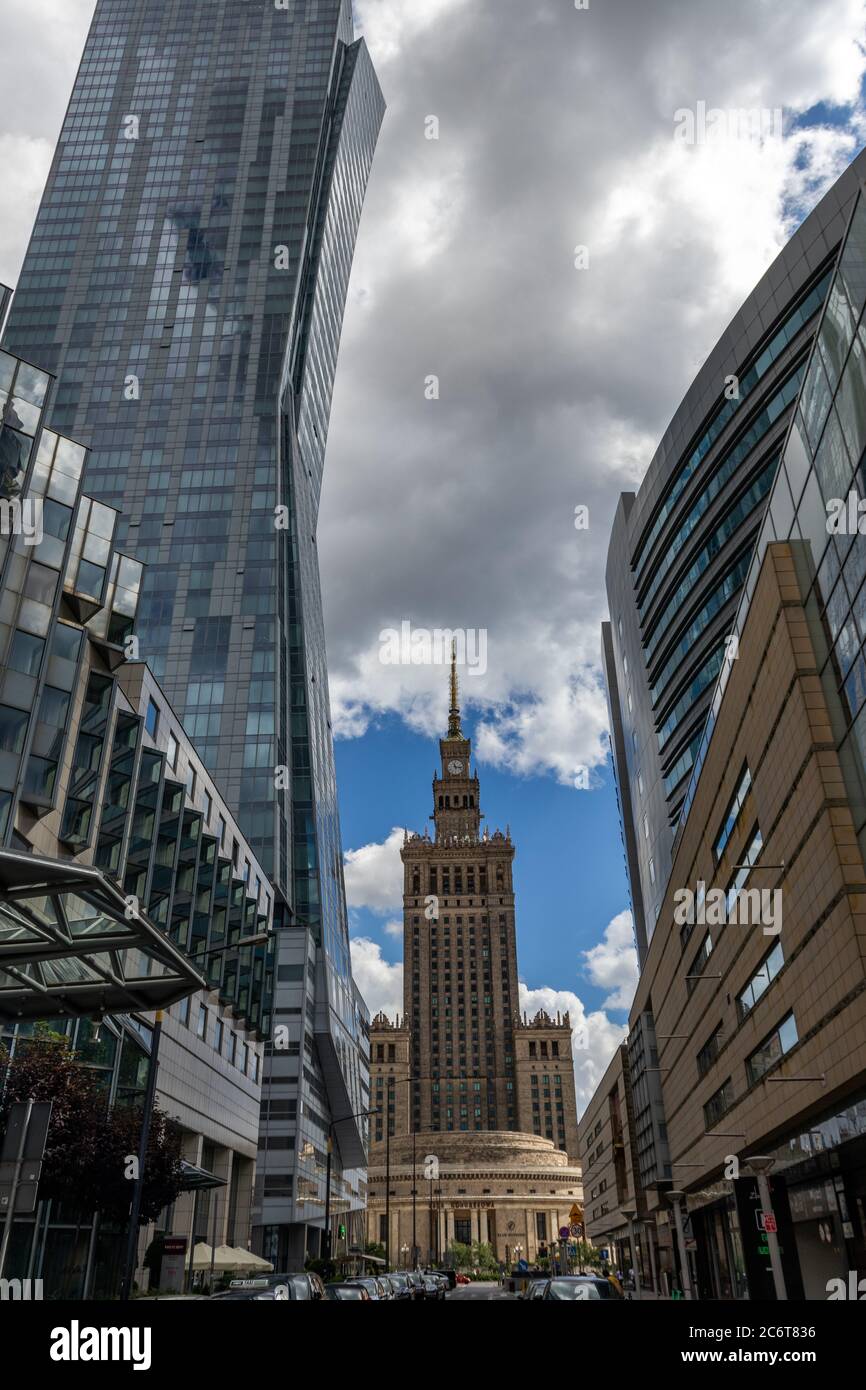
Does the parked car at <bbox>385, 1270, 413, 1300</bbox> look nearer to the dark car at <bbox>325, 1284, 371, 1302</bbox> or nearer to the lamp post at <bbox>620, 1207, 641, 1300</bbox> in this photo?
the dark car at <bbox>325, 1284, 371, 1302</bbox>

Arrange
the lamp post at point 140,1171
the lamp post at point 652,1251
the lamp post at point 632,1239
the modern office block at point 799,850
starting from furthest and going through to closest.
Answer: the lamp post at point 632,1239 → the lamp post at point 652,1251 → the lamp post at point 140,1171 → the modern office block at point 799,850

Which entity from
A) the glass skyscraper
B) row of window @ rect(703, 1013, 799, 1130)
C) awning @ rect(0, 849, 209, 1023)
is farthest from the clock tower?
awning @ rect(0, 849, 209, 1023)

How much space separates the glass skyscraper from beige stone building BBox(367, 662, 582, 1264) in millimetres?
56470

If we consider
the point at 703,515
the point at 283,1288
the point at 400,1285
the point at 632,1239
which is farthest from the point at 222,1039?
the point at 632,1239

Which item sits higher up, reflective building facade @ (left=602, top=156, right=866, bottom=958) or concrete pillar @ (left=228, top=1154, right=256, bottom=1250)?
reflective building facade @ (left=602, top=156, right=866, bottom=958)

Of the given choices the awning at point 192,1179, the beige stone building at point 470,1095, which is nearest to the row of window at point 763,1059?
the awning at point 192,1179

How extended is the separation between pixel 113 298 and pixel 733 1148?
110m

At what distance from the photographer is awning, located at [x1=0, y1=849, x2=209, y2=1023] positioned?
1340 cm

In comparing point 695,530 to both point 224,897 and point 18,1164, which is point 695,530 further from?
point 18,1164

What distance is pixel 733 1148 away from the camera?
111 feet

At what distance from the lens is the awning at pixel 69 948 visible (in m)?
13.4

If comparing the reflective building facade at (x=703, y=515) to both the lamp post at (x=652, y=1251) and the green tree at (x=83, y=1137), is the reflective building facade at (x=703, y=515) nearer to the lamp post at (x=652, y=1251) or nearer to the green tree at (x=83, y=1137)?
the lamp post at (x=652, y=1251)

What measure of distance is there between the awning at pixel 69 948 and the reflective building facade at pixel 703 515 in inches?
1262
